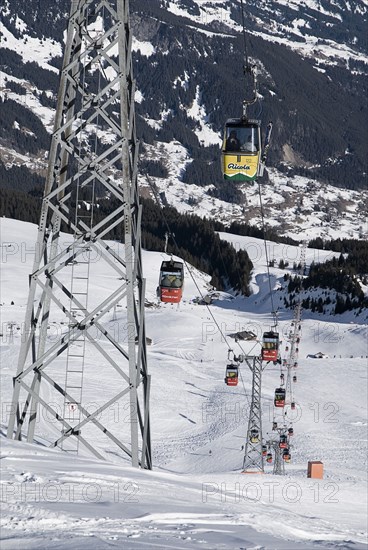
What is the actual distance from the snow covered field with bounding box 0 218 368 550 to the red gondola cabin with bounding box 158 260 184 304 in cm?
465

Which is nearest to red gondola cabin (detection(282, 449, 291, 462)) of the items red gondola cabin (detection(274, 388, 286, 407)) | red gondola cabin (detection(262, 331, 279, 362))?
red gondola cabin (detection(274, 388, 286, 407))

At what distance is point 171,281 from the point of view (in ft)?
83.6

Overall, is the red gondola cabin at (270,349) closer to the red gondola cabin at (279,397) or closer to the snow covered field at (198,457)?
the red gondola cabin at (279,397)

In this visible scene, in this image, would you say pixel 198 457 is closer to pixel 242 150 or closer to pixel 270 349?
pixel 270 349

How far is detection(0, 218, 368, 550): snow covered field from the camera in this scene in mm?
9297

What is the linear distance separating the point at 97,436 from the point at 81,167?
28.3 m

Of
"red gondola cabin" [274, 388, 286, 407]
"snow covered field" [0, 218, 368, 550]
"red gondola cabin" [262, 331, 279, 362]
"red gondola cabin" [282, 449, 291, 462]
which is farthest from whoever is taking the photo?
"red gondola cabin" [274, 388, 286, 407]

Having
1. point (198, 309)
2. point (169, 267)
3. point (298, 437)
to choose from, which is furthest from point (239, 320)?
point (169, 267)

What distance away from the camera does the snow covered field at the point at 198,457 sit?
930cm

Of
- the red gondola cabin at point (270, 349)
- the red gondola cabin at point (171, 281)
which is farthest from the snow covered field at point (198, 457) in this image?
the red gondola cabin at point (270, 349)

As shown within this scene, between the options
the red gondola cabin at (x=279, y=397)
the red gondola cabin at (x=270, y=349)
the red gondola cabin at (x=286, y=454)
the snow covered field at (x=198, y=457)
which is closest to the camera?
the snow covered field at (x=198, y=457)

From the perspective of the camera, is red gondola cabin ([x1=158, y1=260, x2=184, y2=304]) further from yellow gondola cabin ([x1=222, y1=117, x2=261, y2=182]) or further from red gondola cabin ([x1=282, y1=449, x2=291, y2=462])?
red gondola cabin ([x1=282, y1=449, x2=291, y2=462])

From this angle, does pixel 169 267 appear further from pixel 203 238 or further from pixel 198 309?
pixel 203 238

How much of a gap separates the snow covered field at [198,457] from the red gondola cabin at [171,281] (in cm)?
465
